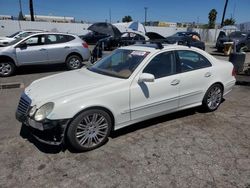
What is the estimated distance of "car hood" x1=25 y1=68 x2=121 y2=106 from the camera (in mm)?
3415

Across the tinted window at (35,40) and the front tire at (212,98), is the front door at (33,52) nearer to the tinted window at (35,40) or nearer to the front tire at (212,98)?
the tinted window at (35,40)

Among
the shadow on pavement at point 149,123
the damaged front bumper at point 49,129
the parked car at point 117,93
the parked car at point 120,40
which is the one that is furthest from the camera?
the parked car at point 120,40

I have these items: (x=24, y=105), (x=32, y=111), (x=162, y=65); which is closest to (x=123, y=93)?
(x=162, y=65)

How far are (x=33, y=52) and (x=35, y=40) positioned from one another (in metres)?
0.49

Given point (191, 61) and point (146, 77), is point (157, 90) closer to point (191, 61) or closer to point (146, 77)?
point (146, 77)

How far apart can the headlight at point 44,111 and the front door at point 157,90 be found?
122 centimetres

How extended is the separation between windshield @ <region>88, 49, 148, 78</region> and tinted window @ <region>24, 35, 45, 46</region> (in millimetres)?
5318

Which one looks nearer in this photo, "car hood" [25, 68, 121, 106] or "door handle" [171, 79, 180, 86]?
"car hood" [25, 68, 121, 106]

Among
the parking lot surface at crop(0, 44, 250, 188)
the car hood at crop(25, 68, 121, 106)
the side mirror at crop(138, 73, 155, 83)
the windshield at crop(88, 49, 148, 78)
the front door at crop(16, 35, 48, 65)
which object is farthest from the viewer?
the front door at crop(16, 35, 48, 65)

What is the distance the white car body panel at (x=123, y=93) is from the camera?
3.33 metres

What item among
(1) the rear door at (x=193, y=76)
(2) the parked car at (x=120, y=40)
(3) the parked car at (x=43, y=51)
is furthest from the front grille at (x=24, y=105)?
(2) the parked car at (x=120, y=40)

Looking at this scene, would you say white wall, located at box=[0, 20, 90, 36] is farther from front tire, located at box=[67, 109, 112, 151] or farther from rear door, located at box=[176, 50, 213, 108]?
front tire, located at box=[67, 109, 112, 151]

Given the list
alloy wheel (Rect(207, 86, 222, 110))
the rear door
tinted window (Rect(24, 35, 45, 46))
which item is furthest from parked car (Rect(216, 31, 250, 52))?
the rear door

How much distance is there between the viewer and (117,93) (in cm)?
359
